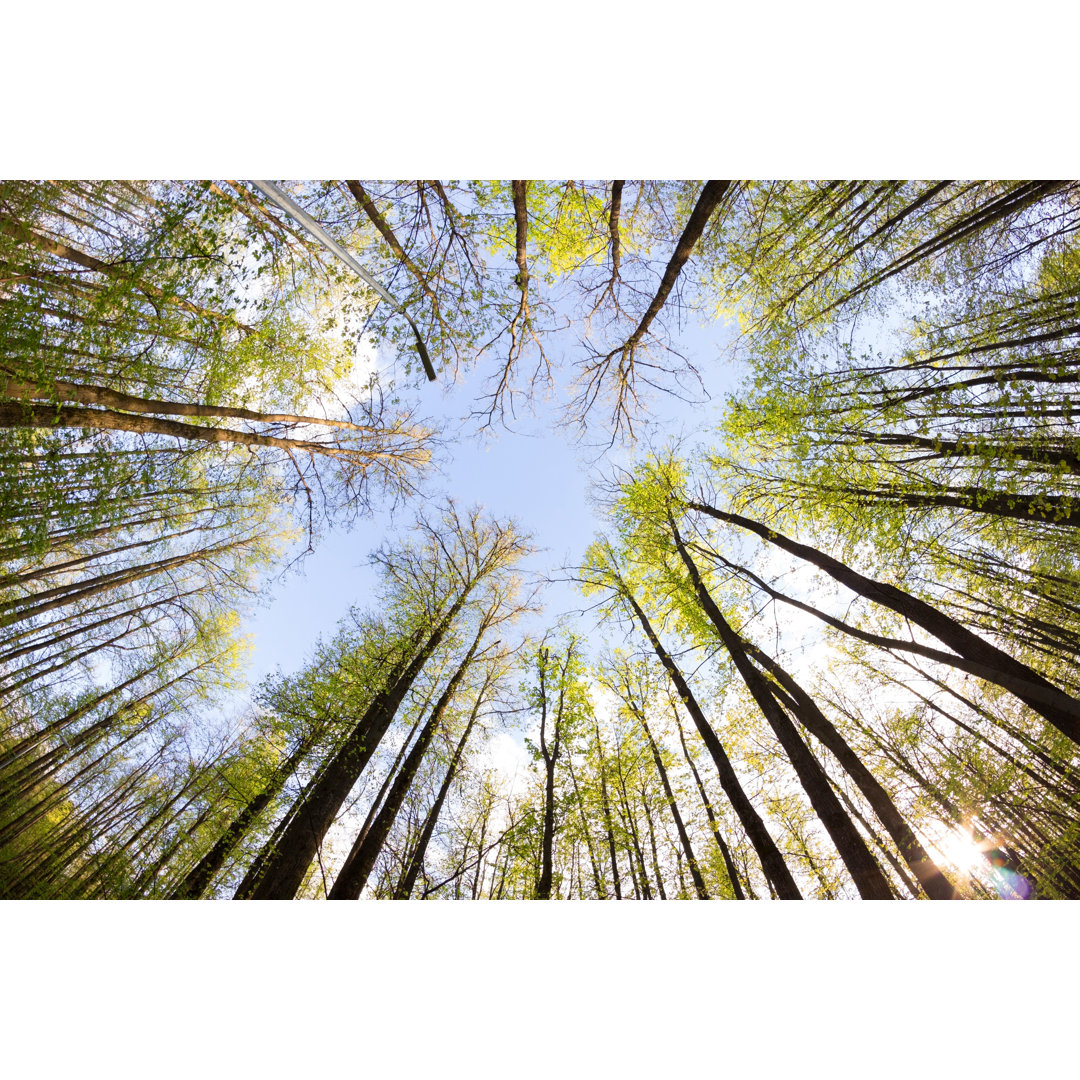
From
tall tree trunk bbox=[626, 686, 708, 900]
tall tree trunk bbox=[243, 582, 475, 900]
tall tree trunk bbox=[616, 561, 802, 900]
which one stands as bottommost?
tall tree trunk bbox=[626, 686, 708, 900]

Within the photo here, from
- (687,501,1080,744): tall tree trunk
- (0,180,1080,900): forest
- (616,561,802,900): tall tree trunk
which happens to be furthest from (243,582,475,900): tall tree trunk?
(687,501,1080,744): tall tree trunk

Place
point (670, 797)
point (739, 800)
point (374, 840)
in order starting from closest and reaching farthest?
point (739, 800)
point (374, 840)
point (670, 797)

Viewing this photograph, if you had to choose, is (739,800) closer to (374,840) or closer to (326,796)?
(374,840)

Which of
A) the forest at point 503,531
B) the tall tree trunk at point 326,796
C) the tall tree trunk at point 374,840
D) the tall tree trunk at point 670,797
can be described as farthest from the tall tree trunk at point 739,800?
the tall tree trunk at point 326,796

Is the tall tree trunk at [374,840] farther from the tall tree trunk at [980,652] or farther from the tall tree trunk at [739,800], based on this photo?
the tall tree trunk at [980,652]

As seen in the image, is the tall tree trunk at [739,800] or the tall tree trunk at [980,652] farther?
the tall tree trunk at [739,800]

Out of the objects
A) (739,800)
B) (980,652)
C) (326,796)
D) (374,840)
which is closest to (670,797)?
(739,800)

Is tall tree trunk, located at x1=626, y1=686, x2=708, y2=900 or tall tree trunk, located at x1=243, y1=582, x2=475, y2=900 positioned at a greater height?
tall tree trunk, located at x1=243, y1=582, x2=475, y2=900

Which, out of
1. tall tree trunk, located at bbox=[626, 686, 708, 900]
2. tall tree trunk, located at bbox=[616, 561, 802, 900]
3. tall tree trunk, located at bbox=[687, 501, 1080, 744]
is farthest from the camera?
tall tree trunk, located at bbox=[626, 686, 708, 900]

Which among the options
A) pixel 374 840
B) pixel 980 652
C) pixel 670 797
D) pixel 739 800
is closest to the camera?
pixel 980 652

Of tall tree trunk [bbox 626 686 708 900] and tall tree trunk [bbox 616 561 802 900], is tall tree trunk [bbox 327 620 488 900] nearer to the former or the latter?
tall tree trunk [bbox 616 561 802 900]

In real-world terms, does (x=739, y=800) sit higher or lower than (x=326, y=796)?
lower

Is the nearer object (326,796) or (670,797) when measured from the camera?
(326,796)

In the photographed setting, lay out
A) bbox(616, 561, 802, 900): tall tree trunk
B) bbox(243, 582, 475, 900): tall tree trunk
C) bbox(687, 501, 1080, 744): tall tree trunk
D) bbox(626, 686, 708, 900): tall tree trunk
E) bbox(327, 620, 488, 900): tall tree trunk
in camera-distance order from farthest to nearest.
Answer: bbox(626, 686, 708, 900): tall tree trunk, bbox(327, 620, 488, 900): tall tree trunk, bbox(243, 582, 475, 900): tall tree trunk, bbox(616, 561, 802, 900): tall tree trunk, bbox(687, 501, 1080, 744): tall tree trunk
